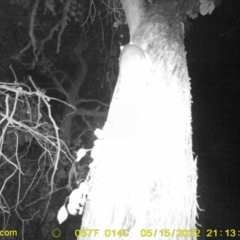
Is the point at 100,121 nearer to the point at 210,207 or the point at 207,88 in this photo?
the point at 207,88

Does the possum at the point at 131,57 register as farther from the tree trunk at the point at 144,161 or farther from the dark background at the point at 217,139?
the dark background at the point at 217,139

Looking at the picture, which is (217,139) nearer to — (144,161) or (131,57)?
(131,57)

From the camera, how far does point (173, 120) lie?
54.1 inches

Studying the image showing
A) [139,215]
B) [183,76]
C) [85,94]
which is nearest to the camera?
[139,215]

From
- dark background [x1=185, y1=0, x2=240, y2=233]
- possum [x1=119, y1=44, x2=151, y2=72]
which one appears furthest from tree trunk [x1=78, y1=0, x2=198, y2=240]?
dark background [x1=185, y1=0, x2=240, y2=233]

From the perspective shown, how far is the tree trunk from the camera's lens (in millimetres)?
1221

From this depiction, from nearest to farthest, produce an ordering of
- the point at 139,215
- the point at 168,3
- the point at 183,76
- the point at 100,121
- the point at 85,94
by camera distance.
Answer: the point at 139,215
the point at 183,76
the point at 168,3
the point at 100,121
the point at 85,94

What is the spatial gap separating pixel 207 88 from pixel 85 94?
494 cm

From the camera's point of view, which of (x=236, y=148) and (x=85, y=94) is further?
(x=236, y=148)

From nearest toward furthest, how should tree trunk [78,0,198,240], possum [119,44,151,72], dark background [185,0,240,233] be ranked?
tree trunk [78,0,198,240]
possum [119,44,151,72]
dark background [185,0,240,233]

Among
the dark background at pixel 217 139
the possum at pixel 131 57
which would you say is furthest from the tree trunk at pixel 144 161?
the dark background at pixel 217 139

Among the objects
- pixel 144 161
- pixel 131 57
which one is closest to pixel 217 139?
pixel 131 57

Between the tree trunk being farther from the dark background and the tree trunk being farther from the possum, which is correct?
the dark background

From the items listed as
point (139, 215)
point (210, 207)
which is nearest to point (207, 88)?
point (210, 207)
